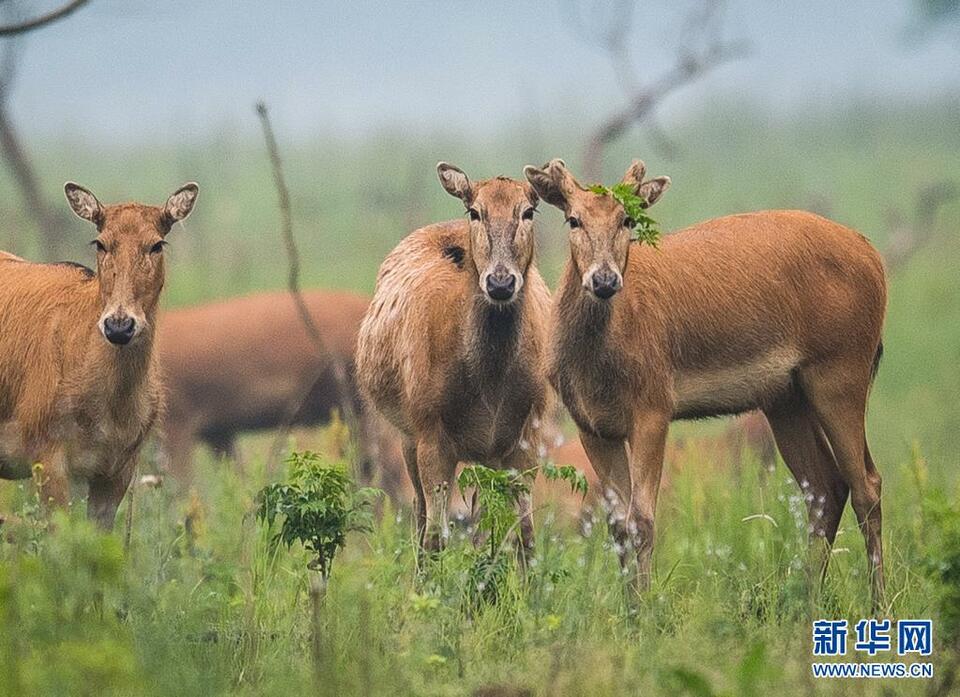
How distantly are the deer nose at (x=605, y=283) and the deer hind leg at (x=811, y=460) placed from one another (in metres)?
1.63

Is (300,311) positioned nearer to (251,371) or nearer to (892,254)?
(251,371)

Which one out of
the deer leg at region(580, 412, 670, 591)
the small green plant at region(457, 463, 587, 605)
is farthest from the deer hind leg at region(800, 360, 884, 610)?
the small green plant at region(457, 463, 587, 605)

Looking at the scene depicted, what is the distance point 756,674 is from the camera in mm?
6191

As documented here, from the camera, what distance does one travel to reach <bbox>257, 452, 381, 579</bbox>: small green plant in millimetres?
8547

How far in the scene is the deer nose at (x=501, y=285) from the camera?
381 inches

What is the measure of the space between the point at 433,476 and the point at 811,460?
2.05 m

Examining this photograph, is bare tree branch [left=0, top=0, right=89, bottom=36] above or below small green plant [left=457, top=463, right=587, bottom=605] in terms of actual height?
above

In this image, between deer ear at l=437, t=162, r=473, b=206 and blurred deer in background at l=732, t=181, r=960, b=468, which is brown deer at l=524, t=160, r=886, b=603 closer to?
deer ear at l=437, t=162, r=473, b=206

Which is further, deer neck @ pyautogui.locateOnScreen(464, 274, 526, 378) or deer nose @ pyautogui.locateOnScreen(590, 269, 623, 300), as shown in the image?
deer neck @ pyautogui.locateOnScreen(464, 274, 526, 378)

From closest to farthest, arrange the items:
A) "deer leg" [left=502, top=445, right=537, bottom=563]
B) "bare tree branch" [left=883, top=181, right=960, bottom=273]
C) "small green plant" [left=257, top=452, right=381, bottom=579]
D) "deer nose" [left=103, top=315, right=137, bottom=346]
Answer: "small green plant" [left=257, top=452, right=381, bottom=579], "deer nose" [left=103, top=315, right=137, bottom=346], "deer leg" [left=502, top=445, right=537, bottom=563], "bare tree branch" [left=883, top=181, right=960, bottom=273]

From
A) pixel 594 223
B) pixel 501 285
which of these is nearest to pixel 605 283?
pixel 594 223

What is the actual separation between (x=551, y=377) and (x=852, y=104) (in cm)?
3797

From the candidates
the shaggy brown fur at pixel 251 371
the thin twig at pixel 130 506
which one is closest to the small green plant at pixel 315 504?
the thin twig at pixel 130 506

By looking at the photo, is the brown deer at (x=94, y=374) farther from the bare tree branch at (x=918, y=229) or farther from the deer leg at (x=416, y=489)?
the bare tree branch at (x=918, y=229)
